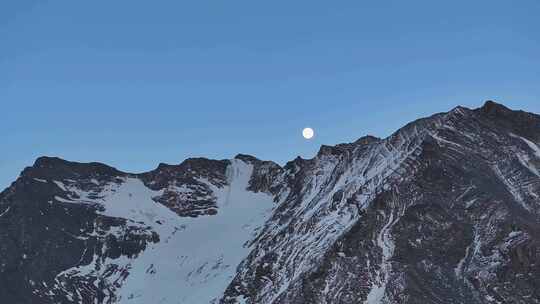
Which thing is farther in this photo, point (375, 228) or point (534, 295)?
point (375, 228)

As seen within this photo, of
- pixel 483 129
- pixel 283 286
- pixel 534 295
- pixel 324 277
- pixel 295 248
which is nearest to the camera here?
pixel 534 295

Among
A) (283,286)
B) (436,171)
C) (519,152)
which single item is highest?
(519,152)

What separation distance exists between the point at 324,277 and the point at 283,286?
1336cm

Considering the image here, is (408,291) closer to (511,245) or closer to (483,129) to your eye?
(511,245)

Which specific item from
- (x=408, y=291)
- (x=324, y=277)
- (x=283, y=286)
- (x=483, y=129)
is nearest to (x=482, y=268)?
(x=408, y=291)

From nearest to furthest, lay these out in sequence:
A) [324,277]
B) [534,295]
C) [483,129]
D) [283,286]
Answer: [534,295]
[324,277]
[283,286]
[483,129]

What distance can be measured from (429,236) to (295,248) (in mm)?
32049

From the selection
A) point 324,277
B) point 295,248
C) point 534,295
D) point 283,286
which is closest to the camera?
point 534,295

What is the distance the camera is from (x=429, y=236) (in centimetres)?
16550

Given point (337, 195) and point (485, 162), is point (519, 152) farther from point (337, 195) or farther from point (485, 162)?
Answer: point (337, 195)

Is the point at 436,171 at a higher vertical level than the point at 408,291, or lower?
higher

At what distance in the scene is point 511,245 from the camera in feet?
516

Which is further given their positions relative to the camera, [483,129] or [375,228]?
[483,129]

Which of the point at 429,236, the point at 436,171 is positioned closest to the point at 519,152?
the point at 436,171
